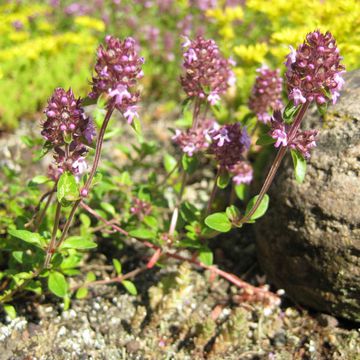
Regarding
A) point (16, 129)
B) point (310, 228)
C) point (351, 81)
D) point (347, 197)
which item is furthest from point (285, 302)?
point (16, 129)

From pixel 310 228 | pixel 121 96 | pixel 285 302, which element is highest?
pixel 121 96

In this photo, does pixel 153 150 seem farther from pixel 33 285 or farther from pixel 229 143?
pixel 33 285

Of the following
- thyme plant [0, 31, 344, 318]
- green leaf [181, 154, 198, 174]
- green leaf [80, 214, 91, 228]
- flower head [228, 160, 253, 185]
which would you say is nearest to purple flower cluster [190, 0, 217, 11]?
thyme plant [0, 31, 344, 318]

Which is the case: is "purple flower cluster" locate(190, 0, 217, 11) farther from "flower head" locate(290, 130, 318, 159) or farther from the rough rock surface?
"flower head" locate(290, 130, 318, 159)

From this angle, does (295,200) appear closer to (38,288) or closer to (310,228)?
(310,228)

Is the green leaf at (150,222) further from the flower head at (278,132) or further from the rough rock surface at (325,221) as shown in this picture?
the flower head at (278,132)
